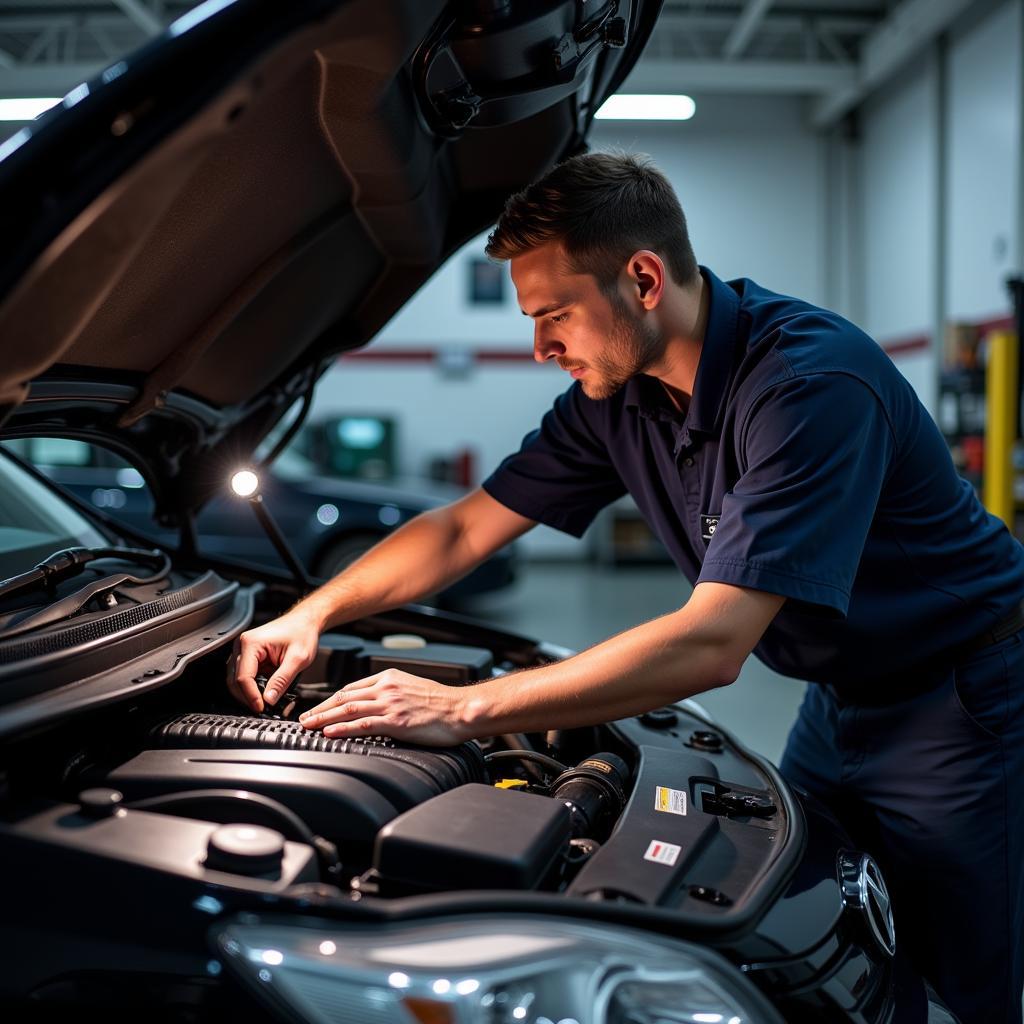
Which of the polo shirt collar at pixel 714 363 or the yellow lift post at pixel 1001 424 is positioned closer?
the polo shirt collar at pixel 714 363

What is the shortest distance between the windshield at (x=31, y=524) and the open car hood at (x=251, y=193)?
0.15 meters

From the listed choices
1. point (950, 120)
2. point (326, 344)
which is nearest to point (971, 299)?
point (950, 120)

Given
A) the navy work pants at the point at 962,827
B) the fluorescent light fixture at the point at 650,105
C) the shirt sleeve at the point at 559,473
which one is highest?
the fluorescent light fixture at the point at 650,105

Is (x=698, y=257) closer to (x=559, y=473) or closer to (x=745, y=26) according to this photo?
(x=745, y=26)

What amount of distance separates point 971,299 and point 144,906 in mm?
7691

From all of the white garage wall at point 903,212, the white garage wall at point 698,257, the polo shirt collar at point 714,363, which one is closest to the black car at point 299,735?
the polo shirt collar at point 714,363

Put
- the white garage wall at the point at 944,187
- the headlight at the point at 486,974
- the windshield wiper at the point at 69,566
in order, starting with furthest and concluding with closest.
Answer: the white garage wall at the point at 944,187
the windshield wiper at the point at 69,566
the headlight at the point at 486,974

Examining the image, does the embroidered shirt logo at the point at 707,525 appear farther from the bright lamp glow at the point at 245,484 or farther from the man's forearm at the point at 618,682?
the bright lamp glow at the point at 245,484

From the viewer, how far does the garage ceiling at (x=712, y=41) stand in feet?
24.2

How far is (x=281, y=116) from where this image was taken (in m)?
1.16

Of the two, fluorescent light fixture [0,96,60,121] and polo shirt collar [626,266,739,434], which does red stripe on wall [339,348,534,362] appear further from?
polo shirt collar [626,266,739,434]

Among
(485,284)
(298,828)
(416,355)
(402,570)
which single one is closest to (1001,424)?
(402,570)

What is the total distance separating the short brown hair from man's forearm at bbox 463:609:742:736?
1.63 ft

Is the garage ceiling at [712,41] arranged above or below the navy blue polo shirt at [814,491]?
above
